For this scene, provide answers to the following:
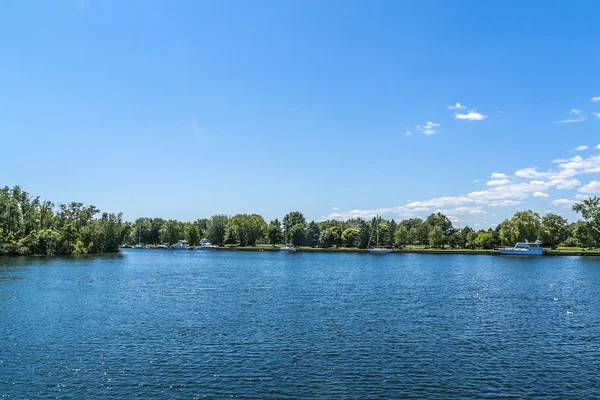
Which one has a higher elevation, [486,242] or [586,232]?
[586,232]

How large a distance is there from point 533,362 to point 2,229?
153 meters

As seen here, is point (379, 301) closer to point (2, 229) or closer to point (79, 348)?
point (79, 348)

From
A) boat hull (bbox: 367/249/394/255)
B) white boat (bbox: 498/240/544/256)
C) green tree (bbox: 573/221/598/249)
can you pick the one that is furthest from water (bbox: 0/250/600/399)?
boat hull (bbox: 367/249/394/255)

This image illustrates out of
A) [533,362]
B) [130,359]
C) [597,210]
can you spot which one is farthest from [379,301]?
[597,210]

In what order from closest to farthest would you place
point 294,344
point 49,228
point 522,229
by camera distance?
point 294,344 < point 49,228 < point 522,229

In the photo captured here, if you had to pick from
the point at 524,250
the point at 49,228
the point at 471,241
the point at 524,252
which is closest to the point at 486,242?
the point at 471,241

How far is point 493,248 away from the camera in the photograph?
199 m

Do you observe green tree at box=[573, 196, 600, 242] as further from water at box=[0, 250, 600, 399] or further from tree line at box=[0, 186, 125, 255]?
tree line at box=[0, 186, 125, 255]

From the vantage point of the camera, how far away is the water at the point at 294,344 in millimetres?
22922

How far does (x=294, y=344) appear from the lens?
102ft

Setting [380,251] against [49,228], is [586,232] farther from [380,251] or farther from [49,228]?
[49,228]

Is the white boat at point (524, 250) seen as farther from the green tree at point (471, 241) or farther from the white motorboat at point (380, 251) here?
the white motorboat at point (380, 251)

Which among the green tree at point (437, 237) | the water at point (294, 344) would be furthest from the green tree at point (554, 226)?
the water at point (294, 344)

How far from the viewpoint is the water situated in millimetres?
22922
